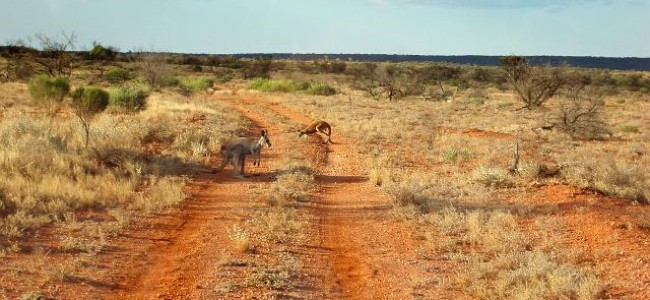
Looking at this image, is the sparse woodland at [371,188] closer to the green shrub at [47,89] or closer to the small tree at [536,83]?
the green shrub at [47,89]

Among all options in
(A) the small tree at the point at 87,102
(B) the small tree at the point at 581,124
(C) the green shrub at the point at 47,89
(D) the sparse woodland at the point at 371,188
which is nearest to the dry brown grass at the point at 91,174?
(D) the sparse woodland at the point at 371,188

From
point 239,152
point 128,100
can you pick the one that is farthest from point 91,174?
point 128,100

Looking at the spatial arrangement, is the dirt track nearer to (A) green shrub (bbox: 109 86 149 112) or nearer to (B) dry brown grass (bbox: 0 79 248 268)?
(B) dry brown grass (bbox: 0 79 248 268)

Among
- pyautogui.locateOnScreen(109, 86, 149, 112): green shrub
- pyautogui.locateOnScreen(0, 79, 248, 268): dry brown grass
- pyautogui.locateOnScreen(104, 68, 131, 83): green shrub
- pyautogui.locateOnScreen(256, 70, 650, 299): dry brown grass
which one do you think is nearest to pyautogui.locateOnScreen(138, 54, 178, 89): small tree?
pyautogui.locateOnScreen(104, 68, 131, 83): green shrub

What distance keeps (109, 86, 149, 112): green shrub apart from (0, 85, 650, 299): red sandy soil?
1397cm

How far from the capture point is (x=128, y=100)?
2550cm

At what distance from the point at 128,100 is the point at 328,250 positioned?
19575mm

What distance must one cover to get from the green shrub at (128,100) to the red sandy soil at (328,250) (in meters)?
14.0

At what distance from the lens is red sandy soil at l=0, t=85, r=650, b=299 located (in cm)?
654

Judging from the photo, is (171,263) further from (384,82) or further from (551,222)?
(384,82)

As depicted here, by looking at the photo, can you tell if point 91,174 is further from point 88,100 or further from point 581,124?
point 581,124

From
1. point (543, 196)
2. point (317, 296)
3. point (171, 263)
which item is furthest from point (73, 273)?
point (543, 196)

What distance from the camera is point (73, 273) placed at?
22.0 feet

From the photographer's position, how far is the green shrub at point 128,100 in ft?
81.9
